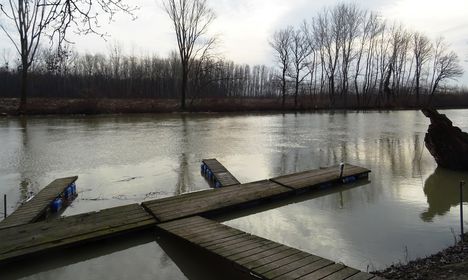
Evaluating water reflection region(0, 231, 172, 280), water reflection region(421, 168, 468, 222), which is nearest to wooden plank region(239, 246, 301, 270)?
water reflection region(0, 231, 172, 280)

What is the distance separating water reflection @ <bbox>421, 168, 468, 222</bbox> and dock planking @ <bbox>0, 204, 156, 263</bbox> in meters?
4.73

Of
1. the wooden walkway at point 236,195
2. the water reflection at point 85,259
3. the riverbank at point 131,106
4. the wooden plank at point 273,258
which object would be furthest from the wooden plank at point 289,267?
the riverbank at point 131,106

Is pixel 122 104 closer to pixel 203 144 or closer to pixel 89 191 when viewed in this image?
pixel 203 144

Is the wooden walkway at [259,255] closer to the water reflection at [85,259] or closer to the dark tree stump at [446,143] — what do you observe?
the water reflection at [85,259]

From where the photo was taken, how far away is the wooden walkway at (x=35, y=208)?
229 inches

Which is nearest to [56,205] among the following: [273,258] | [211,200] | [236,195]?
[211,200]

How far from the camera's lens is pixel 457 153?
10.7 meters

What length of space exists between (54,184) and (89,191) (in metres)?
0.69

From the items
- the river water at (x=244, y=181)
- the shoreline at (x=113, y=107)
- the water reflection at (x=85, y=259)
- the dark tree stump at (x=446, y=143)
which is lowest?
the water reflection at (x=85, y=259)

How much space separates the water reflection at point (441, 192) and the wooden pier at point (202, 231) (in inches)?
97.5

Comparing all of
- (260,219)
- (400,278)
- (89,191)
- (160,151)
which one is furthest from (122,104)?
(400,278)

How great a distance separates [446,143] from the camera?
1105cm

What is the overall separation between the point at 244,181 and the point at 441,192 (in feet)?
14.0

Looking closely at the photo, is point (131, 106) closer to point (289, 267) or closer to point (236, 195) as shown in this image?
point (236, 195)
